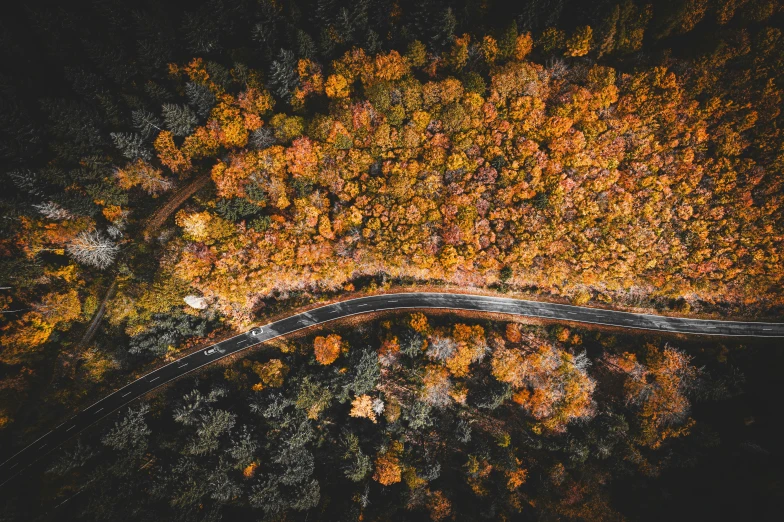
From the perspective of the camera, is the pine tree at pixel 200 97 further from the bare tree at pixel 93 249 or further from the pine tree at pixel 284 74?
the bare tree at pixel 93 249

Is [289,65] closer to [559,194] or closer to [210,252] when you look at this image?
[210,252]

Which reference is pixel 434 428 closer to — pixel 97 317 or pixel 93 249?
pixel 97 317

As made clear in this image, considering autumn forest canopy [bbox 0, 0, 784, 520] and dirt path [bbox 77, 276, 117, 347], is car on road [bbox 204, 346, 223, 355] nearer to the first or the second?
autumn forest canopy [bbox 0, 0, 784, 520]

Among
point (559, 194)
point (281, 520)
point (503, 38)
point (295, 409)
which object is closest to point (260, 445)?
point (295, 409)

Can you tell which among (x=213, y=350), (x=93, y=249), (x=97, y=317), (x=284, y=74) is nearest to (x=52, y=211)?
(x=93, y=249)

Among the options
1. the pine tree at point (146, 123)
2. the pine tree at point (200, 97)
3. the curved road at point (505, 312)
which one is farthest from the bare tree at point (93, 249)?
the pine tree at point (200, 97)
